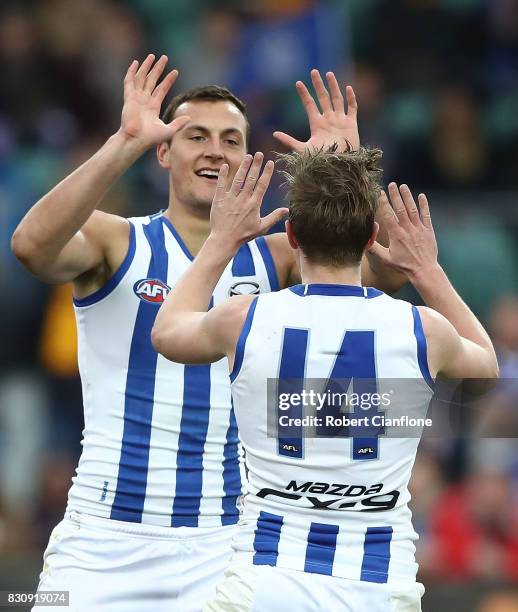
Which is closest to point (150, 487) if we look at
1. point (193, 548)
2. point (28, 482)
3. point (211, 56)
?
point (193, 548)

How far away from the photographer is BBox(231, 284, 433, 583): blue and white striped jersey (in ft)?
12.2

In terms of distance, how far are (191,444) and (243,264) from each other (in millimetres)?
825

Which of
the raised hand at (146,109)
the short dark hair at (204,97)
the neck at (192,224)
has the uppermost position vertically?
the short dark hair at (204,97)

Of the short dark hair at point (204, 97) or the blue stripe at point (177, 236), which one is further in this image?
the short dark hair at point (204, 97)

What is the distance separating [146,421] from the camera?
16.3 ft

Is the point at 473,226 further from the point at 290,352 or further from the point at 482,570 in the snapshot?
the point at 290,352

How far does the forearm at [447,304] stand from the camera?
4137mm

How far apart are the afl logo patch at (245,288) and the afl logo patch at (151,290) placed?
0.95ft

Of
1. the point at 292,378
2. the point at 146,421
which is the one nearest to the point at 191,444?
the point at 146,421

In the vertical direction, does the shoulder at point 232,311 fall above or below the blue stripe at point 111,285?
below

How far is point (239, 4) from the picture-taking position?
39.0 ft

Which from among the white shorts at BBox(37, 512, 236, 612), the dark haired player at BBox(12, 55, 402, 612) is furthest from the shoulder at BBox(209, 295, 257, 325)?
the white shorts at BBox(37, 512, 236, 612)

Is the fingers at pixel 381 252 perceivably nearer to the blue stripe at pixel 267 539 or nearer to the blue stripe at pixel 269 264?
the blue stripe at pixel 269 264

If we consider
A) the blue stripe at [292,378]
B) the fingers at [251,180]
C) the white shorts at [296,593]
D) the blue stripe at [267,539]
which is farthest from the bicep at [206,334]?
the white shorts at [296,593]
